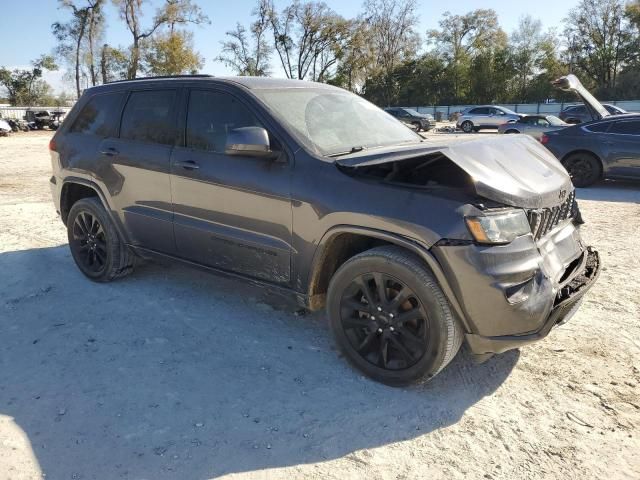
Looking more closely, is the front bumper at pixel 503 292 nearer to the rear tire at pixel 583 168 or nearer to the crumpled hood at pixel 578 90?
the crumpled hood at pixel 578 90

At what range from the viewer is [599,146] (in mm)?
9930

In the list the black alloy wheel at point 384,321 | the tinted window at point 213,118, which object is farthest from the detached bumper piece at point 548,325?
the tinted window at point 213,118

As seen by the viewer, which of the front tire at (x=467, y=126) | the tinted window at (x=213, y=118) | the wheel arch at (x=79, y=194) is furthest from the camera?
the front tire at (x=467, y=126)

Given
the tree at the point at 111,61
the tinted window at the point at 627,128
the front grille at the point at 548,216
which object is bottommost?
the front grille at the point at 548,216

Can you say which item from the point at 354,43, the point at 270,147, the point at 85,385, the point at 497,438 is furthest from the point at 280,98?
the point at 354,43

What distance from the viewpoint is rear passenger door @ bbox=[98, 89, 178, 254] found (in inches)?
162

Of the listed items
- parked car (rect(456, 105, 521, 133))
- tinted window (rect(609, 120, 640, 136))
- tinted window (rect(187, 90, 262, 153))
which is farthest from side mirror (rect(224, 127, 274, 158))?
parked car (rect(456, 105, 521, 133))

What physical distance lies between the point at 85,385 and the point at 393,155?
7.55 feet

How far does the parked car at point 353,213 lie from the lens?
109 inches

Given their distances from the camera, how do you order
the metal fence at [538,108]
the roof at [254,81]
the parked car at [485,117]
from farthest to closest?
the metal fence at [538,108] < the parked car at [485,117] < the roof at [254,81]

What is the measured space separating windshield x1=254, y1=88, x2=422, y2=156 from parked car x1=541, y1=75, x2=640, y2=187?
6.66m

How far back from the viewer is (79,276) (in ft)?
16.6

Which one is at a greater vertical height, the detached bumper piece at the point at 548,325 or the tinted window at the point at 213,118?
the tinted window at the point at 213,118

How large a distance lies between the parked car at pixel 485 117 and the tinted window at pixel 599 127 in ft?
71.3
